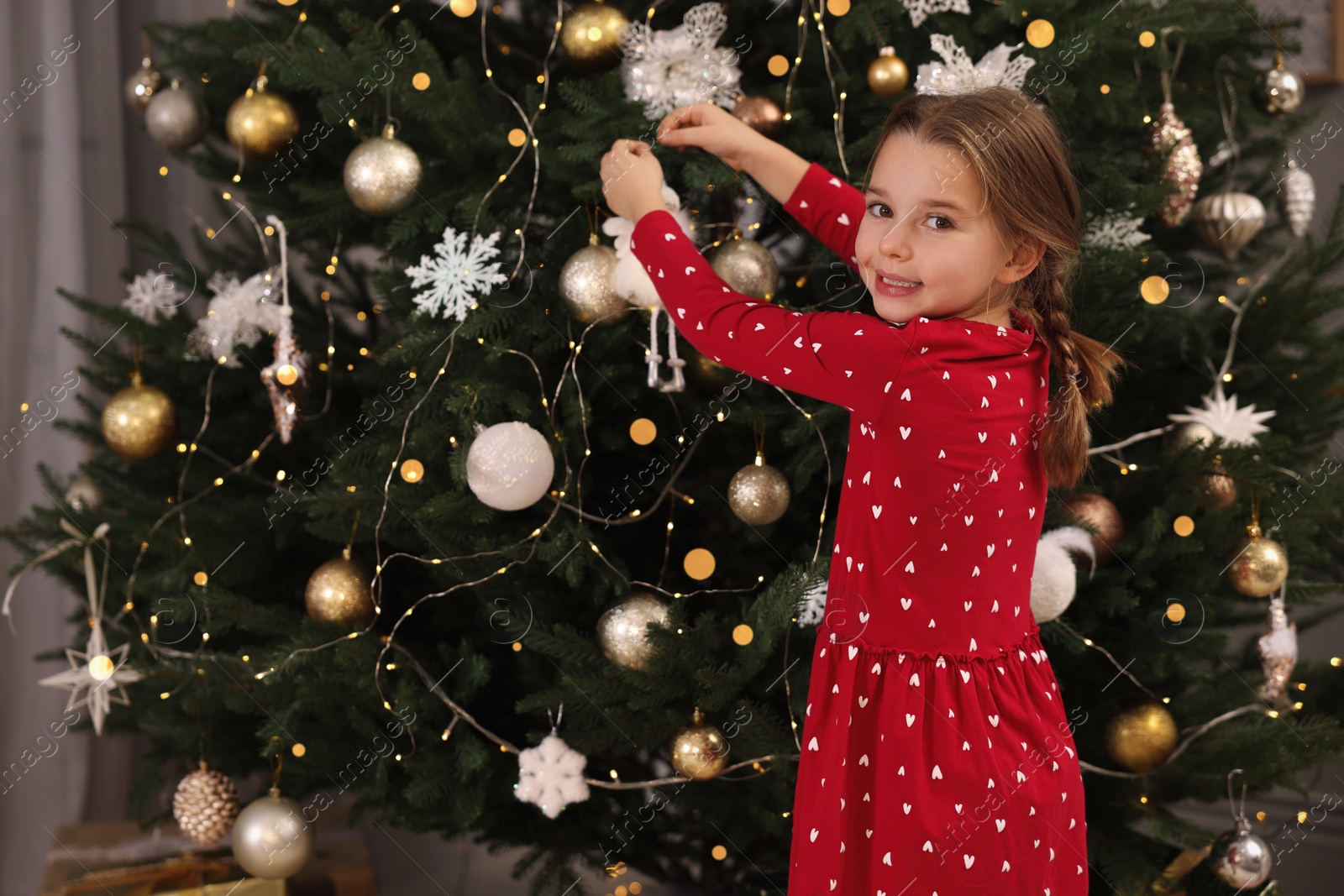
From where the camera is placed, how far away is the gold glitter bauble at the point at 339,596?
1.29m

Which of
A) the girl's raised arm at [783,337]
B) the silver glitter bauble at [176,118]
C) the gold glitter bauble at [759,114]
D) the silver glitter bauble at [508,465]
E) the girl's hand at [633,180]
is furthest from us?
the silver glitter bauble at [176,118]

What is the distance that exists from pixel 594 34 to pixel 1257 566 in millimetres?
1067

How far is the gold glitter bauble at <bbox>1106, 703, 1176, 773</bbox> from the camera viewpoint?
4.08ft

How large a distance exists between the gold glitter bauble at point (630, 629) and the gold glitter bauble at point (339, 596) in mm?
330

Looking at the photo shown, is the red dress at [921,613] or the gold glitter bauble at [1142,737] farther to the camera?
the gold glitter bauble at [1142,737]

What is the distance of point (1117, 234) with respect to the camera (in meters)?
1.23

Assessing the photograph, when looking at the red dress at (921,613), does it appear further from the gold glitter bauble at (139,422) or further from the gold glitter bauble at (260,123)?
the gold glitter bauble at (139,422)

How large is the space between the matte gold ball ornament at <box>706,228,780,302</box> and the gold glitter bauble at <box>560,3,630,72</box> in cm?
30

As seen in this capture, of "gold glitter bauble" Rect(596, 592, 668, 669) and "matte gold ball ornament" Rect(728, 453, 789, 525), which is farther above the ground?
"matte gold ball ornament" Rect(728, 453, 789, 525)

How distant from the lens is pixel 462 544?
1260 mm

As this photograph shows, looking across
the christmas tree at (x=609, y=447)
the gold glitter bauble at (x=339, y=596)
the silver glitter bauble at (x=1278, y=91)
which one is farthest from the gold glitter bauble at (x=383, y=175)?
the silver glitter bauble at (x=1278, y=91)

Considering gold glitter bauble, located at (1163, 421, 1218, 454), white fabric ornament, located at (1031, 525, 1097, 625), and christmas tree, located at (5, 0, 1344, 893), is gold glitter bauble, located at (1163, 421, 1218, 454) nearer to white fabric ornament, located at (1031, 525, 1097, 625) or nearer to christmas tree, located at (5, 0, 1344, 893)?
christmas tree, located at (5, 0, 1344, 893)

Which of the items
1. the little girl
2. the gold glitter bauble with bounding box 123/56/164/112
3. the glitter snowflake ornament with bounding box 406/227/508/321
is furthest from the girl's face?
the gold glitter bauble with bounding box 123/56/164/112

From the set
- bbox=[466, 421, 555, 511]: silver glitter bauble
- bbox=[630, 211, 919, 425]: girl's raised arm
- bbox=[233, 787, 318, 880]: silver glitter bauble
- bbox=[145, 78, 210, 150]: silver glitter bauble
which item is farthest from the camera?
bbox=[145, 78, 210, 150]: silver glitter bauble
